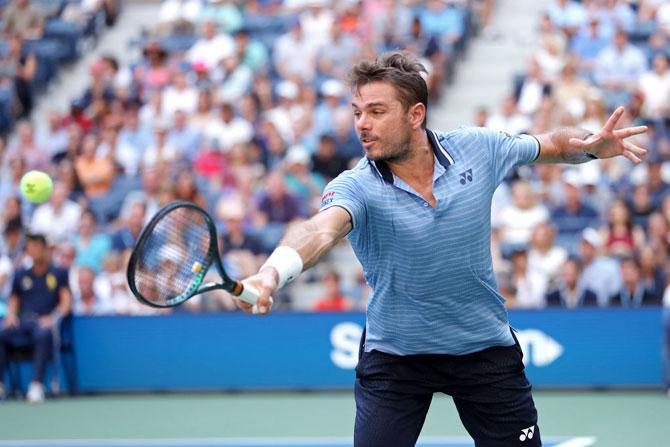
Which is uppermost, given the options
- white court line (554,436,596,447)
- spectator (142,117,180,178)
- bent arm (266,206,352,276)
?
spectator (142,117,180,178)

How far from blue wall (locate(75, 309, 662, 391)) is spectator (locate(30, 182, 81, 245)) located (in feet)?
6.33

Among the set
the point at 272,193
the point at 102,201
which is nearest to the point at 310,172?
the point at 272,193

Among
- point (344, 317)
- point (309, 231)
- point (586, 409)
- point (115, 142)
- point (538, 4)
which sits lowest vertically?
point (586, 409)

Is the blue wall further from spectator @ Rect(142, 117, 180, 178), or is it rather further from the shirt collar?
the shirt collar

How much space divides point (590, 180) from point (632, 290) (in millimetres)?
1805

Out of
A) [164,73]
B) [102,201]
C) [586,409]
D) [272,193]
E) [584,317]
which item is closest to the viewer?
[586,409]

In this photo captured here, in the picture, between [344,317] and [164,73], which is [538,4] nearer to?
[164,73]

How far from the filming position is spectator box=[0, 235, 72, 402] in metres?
12.3

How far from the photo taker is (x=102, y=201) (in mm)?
14656

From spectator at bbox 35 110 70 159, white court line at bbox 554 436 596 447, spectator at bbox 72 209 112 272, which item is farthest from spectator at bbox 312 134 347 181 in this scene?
white court line at bbox 554 436 596 447

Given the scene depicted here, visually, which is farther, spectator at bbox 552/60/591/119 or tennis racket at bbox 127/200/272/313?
spectator at bbox 552/60/591/119

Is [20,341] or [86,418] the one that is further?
[20,341]

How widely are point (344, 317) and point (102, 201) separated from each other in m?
4.15

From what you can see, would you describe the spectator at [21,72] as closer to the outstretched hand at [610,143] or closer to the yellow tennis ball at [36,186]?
the yellow tennis ball at [36,186]
